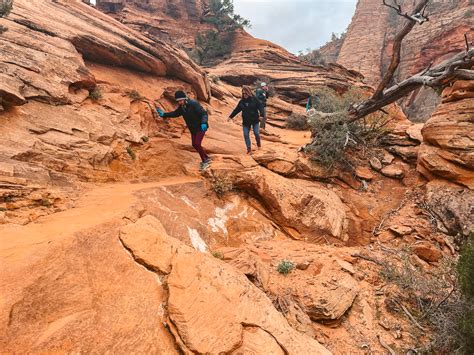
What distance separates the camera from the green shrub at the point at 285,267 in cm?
483

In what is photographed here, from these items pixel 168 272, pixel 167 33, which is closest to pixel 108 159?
pixel 168 272

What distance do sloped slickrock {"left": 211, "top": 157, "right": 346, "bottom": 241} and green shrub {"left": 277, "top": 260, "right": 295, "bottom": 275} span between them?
5.87 feet

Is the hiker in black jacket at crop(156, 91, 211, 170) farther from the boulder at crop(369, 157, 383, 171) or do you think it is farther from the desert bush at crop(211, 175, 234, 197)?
the boulder at crop(369, 157, 383, 171)

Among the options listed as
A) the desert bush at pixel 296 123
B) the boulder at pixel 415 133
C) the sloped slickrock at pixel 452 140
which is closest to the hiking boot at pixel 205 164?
the sloped slickrock at pixel 452 140

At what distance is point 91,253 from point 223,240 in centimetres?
296

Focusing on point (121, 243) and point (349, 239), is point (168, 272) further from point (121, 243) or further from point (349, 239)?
point (349, 239)

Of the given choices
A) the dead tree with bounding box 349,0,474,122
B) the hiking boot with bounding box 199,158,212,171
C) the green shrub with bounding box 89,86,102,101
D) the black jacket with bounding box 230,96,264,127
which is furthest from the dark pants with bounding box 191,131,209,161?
the dead tree with bounding box 349,0,474,122

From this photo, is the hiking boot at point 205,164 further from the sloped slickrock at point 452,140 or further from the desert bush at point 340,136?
the sloped slickrock at point 452,140

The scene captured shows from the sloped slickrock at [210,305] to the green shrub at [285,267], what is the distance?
5.02 ft

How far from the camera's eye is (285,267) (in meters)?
4.85

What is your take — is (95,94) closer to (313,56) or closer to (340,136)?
(340,136)

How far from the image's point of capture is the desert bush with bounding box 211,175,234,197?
6719 millimetres

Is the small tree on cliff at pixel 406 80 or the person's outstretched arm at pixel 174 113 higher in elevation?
the small tree on cliff at pixel 406 80

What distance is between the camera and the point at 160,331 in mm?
2555
